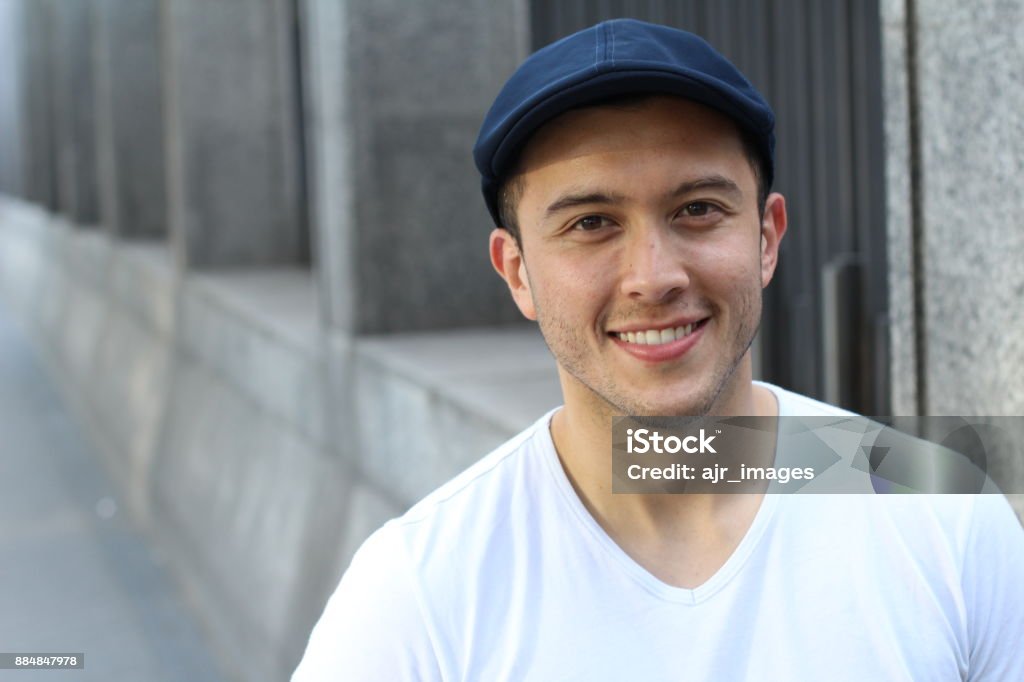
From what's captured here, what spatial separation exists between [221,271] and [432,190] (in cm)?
511

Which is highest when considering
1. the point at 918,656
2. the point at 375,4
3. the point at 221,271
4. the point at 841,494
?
the point at 375,4

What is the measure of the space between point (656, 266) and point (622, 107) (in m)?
0.23

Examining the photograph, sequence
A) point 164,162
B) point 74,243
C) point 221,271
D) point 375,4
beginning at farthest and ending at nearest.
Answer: point 74,243 → point 164,162 → point 221,271 → point 375,4

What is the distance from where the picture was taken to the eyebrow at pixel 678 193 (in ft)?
6.47

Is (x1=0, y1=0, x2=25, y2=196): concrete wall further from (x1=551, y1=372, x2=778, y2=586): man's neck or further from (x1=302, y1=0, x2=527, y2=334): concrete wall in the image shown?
(x1=551, y1=372, x2=778, y2=586): man's neck

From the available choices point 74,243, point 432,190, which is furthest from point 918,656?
point 74,243

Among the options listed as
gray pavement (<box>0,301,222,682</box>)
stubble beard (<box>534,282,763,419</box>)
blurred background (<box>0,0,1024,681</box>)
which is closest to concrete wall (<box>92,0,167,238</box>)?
blurred background (<box>0,0,1024,681</box>)

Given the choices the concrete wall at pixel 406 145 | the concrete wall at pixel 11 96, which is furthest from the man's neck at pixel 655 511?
the concrete wall at pixel 11 96

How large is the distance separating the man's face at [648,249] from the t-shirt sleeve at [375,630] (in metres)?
0.39

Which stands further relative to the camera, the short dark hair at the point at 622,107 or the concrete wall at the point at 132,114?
the concrete wall at the point at 132,114

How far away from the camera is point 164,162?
54.7 feet

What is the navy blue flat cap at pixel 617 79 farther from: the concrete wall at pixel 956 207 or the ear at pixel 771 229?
the concrete wall at pixel 956 207

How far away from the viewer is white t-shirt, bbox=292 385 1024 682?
6.09 feet

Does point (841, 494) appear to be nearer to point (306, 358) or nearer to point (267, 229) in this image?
point (306, 358)
